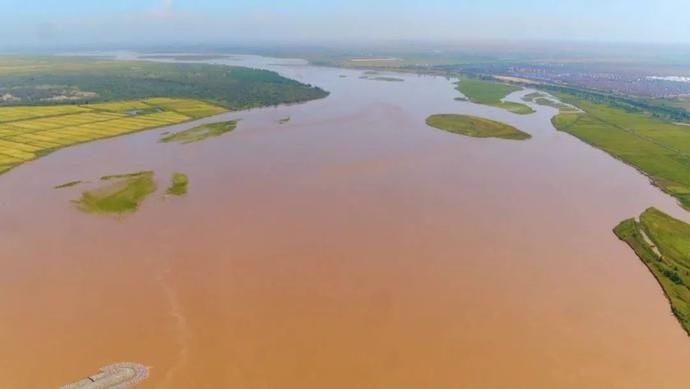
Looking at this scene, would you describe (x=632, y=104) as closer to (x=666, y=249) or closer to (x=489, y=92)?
(x=489, y=92)

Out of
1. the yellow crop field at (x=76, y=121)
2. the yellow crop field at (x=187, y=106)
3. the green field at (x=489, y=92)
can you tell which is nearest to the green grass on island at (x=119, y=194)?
the yellow crop field at (x=76, y=121)

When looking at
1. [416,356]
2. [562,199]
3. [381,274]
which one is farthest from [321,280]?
[562,199]

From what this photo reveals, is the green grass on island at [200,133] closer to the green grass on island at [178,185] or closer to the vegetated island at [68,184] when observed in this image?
the green grass on island at [178,185]

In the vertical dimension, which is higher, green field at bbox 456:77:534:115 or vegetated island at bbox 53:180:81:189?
green field at bbox 456:77:534:115

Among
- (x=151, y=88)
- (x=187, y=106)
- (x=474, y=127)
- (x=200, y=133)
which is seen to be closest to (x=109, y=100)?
(x=187, y=106)

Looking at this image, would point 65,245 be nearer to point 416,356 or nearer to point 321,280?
point 321,280

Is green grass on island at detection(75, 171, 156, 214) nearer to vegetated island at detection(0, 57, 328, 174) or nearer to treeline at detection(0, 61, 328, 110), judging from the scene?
vegetated island at detection(0, 57, 328, 174)

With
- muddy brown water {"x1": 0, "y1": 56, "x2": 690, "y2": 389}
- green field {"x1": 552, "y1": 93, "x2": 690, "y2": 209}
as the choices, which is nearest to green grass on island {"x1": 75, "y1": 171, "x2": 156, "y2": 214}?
muddy brown water {"x1": 0, "y1": 56, "x2": 690, "y2": 389}
